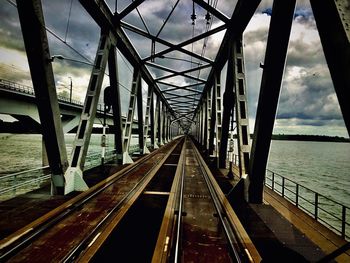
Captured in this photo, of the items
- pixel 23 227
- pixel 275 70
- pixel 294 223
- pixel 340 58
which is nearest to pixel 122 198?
pixel 23 227

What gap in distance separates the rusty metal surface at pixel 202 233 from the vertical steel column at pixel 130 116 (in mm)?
9073

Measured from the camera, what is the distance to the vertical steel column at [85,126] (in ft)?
30.2

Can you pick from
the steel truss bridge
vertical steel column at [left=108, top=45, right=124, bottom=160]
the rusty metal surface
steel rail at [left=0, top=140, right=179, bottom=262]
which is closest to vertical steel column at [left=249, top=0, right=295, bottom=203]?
the steel truss bridge

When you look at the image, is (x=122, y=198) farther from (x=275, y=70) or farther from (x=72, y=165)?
(x=275, y=70)

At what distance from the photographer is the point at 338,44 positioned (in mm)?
3100

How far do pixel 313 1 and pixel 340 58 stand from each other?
123cm

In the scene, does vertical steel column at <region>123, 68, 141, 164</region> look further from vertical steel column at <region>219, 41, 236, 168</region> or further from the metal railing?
the metal railing

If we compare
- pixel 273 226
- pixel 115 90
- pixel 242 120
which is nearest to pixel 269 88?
pixel 242 120

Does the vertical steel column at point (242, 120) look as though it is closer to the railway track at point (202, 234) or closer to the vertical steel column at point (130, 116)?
the railway track at point (202, 234)

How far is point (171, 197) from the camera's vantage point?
835cm

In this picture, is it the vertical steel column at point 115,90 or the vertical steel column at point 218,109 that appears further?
the vertical steel column at point 218,109

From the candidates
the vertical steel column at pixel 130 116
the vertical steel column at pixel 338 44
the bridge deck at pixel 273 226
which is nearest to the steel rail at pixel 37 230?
the bridge deck at pixel 273 226

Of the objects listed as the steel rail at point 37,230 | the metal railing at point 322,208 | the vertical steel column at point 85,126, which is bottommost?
the metal railing at point 322,208

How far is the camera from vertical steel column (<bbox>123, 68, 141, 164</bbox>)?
17058mm
